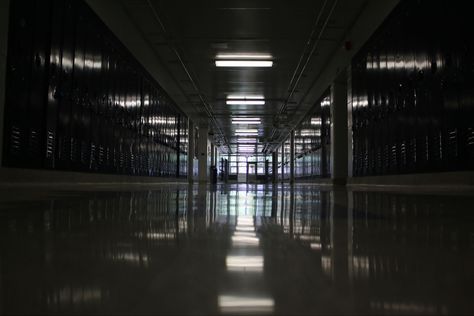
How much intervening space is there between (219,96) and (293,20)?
9278mm

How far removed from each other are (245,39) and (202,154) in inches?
734

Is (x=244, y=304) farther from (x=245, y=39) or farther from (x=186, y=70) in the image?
(x=186, y=70)

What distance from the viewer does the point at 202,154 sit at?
30.4 meters

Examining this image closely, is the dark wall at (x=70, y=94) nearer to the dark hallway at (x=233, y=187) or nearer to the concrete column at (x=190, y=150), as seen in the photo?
the dark hallway at (x=233, y=187)

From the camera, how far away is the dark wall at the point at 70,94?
6055 millimetres

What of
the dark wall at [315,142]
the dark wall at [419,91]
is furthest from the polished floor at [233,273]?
the dark wall at [315,142]

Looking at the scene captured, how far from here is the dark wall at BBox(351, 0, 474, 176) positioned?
5953 mm

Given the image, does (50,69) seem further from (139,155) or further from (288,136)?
(288,136)

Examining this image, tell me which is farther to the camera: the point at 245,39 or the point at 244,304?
the point at 245,39

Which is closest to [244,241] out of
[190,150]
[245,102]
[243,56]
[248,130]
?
[243,56]

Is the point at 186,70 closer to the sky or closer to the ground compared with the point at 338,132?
closer to the sky

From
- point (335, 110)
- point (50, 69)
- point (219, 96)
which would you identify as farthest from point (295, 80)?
point (50, 69)

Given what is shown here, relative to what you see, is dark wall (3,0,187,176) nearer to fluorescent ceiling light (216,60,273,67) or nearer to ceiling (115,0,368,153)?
ceiling (115,0,368,153)

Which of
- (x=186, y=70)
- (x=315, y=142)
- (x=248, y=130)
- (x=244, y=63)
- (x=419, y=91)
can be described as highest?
(x=248, y=130)
